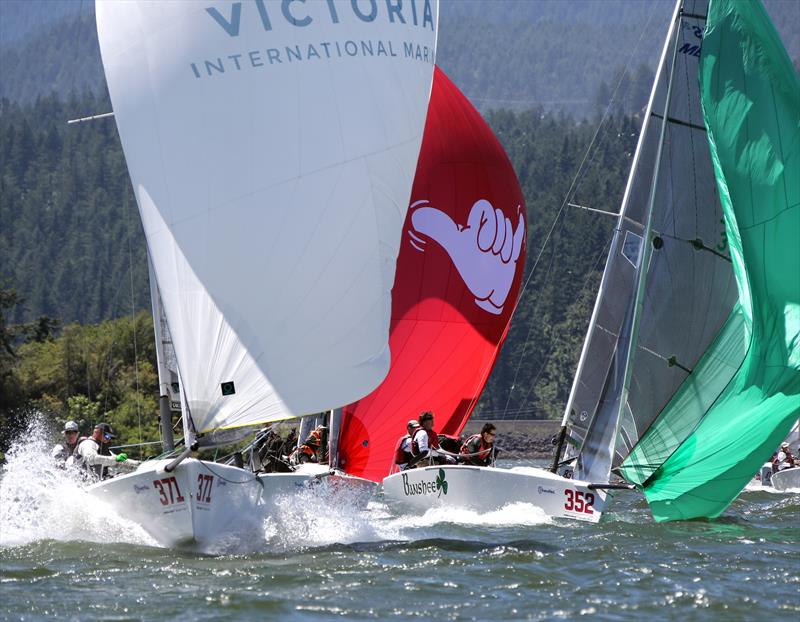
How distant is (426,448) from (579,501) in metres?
1.66

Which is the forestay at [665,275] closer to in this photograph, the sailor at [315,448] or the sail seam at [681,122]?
the sail seam at [681,122]

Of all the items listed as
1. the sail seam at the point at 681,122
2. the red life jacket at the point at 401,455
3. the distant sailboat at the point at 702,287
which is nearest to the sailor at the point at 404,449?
the red life jacket at the point at 401,455

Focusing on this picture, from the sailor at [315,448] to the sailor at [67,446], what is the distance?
3.85m

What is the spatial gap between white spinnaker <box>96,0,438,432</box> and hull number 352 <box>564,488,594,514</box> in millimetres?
3446

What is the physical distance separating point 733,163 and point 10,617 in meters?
8.02

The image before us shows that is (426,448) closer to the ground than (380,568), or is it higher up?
higher up

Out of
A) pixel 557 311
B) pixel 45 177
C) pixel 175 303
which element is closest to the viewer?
pixel 175 303

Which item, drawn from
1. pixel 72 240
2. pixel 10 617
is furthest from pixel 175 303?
pixel 72 240

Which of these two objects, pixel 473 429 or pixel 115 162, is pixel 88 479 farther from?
pixel 115 162

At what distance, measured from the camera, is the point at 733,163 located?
42.5 feet

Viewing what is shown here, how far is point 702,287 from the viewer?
14.0 meters

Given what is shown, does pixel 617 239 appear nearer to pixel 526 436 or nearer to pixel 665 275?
pixel 665 275

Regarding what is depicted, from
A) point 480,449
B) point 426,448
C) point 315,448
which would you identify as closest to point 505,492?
point 480,449

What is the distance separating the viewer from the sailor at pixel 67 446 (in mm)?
11844
